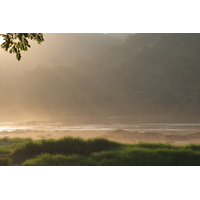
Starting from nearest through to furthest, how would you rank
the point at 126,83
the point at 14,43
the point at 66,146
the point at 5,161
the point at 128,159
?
the point at 14,43, the point at 128,159, the point at 5,161, the point at 66,146, the point at 126,83

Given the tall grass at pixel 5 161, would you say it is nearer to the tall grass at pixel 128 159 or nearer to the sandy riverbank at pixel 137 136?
the tall grass at pixel 128 159

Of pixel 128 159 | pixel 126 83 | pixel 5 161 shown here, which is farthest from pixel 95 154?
pixel 126 83

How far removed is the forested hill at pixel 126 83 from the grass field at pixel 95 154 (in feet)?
154

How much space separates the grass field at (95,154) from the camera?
9.90 m

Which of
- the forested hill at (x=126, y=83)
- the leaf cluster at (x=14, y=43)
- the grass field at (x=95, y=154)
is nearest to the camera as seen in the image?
the leaf cluster at (x=14, y=43)

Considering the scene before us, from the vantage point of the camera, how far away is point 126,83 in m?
68.7

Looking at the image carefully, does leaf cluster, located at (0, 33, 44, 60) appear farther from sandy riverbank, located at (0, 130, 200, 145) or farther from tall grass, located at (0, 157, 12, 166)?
sandy riverbank, located at (0, 130, 200, 145)

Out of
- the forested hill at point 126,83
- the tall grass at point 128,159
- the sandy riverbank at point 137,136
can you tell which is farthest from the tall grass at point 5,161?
the forested hill at point 126,83

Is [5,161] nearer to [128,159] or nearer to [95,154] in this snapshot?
[95,154]

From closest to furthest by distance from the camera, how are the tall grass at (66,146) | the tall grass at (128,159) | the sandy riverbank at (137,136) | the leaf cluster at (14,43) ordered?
the leaf cluster at (14,43) → the tall grass at (128,159) → the tall grass at (66,146) → the sandy riverbank at (137,136)

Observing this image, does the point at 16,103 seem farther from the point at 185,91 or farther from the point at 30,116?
the point at 185,91

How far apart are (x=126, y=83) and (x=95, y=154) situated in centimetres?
5844
